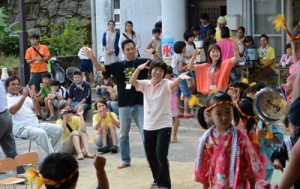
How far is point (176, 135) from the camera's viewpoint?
475 inches

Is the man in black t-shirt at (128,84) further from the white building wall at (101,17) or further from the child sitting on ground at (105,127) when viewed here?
the white building wall at (101,17)

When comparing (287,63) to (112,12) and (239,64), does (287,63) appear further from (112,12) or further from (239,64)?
(112,12)

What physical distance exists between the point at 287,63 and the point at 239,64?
1.11 meters

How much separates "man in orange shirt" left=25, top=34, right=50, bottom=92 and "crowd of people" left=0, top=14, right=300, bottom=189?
0.02 m

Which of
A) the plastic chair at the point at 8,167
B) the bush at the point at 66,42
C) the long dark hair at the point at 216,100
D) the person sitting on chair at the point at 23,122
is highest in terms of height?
the bush at the point at 66,42

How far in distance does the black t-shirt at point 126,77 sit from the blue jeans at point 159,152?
3.71 feet

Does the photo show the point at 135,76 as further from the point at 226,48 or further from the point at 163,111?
the point at 226,48

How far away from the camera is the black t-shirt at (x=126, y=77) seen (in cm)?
973

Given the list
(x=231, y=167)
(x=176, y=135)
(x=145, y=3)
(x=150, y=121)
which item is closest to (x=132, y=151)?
(x=176, y=135)

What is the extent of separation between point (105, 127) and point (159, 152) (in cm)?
298

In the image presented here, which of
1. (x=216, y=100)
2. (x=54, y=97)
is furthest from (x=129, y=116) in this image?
(x=54, y=97)

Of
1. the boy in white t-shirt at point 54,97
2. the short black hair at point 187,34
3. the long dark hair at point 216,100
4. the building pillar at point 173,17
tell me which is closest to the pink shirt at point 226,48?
the short black hair at point 187,34

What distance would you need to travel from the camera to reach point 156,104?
Result: 881cm

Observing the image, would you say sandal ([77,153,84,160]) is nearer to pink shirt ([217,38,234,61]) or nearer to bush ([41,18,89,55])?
pink shirt ([217,38,234,61])
